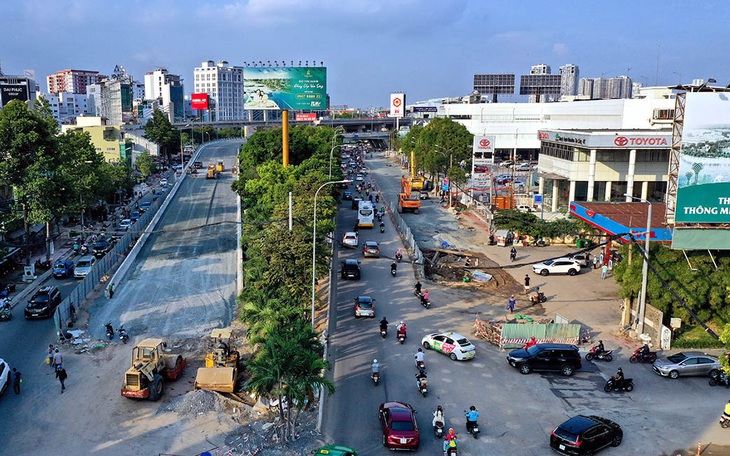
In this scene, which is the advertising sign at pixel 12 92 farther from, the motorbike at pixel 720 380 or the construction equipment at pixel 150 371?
the motorbike at pixel 720 380

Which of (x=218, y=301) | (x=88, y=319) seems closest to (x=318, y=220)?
(x=218, y=301)

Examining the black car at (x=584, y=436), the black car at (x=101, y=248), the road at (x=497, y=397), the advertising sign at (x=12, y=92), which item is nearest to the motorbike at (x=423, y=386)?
the road at (x=497, y=397)

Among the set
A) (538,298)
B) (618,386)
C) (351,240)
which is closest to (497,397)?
(618,386)

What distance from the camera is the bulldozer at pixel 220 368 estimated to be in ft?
82.2

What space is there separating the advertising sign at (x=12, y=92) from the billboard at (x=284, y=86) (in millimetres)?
68497

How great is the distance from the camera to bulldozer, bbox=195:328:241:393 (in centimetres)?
2505

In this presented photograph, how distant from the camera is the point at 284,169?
5728 centimetres

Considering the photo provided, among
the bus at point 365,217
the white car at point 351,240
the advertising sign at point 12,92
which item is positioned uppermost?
the advertising sign at point 12,92

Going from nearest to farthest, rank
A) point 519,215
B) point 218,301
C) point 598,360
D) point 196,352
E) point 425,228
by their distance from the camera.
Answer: point 598,360 → point 196,352 → point 218,301 → point 519,215 → point 425,228

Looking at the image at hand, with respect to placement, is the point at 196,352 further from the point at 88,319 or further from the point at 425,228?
the point at 425,228

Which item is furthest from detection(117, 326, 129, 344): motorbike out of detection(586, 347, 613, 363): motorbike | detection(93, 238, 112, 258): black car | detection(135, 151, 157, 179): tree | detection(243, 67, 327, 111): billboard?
detection(135, 151, 157, 179): tree

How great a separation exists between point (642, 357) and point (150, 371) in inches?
843

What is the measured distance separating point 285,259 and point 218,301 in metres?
9.29

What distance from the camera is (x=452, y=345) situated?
2809 centimetres
